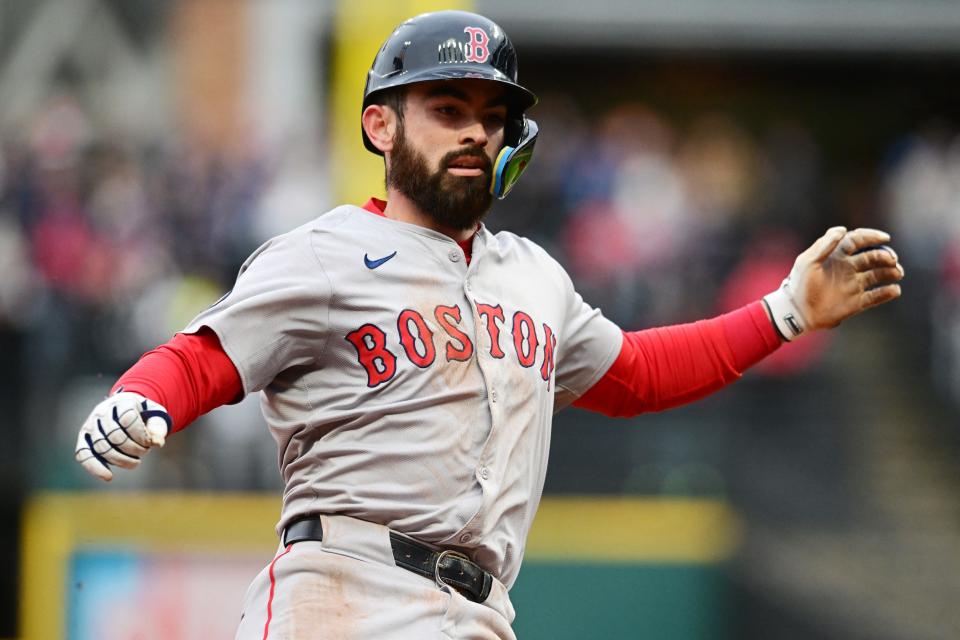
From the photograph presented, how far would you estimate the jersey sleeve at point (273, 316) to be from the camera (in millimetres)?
3402

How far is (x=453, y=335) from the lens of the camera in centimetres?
357

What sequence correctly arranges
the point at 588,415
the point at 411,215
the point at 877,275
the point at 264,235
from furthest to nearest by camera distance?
1. the point at 264,235
2. the point at 588,415
3. the point at 877,275
4. the point at 411,215

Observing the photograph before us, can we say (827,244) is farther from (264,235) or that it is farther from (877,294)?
(264,235)

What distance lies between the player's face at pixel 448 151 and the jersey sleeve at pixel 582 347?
42cm

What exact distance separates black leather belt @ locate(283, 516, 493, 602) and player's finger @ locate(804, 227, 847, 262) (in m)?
1.22

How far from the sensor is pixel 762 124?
22281 millimetres

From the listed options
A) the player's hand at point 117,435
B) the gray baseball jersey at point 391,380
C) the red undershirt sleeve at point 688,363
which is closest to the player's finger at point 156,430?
the player's hand at point 117,435

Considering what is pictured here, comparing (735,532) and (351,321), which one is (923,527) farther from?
(351,321)

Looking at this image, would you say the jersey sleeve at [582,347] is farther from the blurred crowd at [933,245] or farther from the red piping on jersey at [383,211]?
the blurred crowd at [933,245]

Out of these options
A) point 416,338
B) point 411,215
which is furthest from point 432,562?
point 411,215

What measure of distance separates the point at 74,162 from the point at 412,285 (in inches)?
377

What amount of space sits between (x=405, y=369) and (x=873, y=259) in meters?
1.30

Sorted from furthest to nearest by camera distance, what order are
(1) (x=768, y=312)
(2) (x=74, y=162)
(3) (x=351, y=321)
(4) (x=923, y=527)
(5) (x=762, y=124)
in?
(5) (x=762, y=124) < (2) (x=74, y=162) < (4) (x=923, y=527) < (1) (x=768, y=312) < (3) (x=351, y=321)

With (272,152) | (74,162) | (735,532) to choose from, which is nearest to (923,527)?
(735,532)
